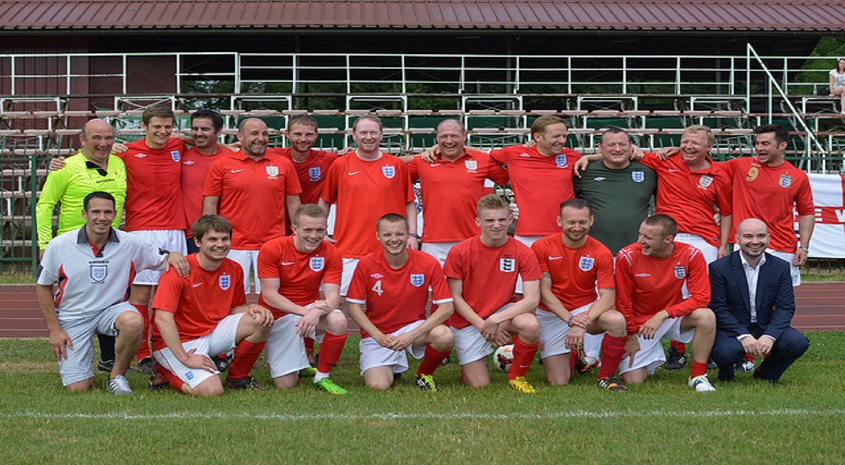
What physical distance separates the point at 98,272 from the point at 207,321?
2.70ft

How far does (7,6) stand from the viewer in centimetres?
2173

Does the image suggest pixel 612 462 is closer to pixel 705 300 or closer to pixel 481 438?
pixel 481 438

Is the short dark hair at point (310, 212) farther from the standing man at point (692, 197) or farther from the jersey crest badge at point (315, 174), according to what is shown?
the standing man at point (692, 197)

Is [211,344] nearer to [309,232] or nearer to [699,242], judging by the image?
[309,232]

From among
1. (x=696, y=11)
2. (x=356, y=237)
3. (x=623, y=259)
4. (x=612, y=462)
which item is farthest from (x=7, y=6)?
(x=612, y=462)

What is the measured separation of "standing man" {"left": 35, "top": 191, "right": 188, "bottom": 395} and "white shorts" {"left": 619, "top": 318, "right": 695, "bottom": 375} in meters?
3.25

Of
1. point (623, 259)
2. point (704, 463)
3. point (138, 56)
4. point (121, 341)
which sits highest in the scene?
point (138, 56)

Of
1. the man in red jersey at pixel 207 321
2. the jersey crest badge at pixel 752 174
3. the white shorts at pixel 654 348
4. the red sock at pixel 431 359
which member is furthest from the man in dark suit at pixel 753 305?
the man in red jersey at pixel 207 321

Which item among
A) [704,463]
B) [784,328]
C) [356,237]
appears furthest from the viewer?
[356,237]

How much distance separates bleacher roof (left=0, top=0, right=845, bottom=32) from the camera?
2069 cm

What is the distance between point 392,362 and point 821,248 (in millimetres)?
10622

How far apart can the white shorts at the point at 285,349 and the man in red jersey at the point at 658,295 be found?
2321 millimetres

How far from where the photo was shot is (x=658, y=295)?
21.9 ft

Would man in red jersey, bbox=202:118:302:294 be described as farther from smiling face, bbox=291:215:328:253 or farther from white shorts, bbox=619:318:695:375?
white shorts, bbox=619:318:695:375
